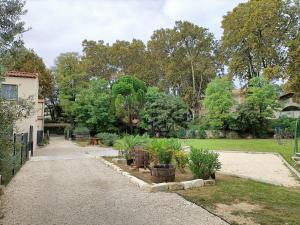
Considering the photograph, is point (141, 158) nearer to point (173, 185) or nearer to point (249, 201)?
point (173, 185)

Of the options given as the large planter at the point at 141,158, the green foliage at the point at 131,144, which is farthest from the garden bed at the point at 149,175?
the green foliage at the point at 131,144

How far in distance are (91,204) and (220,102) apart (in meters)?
32.0

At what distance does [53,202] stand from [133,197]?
1.95 m

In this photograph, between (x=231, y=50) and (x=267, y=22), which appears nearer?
(x=267, y=22)

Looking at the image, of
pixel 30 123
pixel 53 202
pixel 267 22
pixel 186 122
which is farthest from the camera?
pixel 186 122

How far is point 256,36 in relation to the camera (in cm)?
3077

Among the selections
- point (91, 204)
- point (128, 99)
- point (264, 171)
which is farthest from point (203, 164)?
point (128, 99)

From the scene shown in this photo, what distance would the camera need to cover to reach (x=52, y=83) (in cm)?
5103

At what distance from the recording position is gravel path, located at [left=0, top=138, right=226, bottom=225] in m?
6.59

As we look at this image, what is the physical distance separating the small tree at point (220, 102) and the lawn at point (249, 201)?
2806 centimetres

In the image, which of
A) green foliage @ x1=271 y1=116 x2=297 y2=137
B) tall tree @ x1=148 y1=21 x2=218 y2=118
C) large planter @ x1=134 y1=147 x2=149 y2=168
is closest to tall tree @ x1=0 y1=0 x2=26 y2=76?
large planter @ x1=134 y1=147 x2=149 y2=168

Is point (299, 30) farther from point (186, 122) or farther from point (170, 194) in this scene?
point (186, 122)

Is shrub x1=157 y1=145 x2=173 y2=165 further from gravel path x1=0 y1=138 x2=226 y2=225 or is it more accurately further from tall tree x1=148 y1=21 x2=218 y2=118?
tall tree x1=148 y1=21 x2=218 y2=118

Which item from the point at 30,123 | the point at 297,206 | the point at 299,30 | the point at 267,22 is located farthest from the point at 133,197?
the point at 267,22
